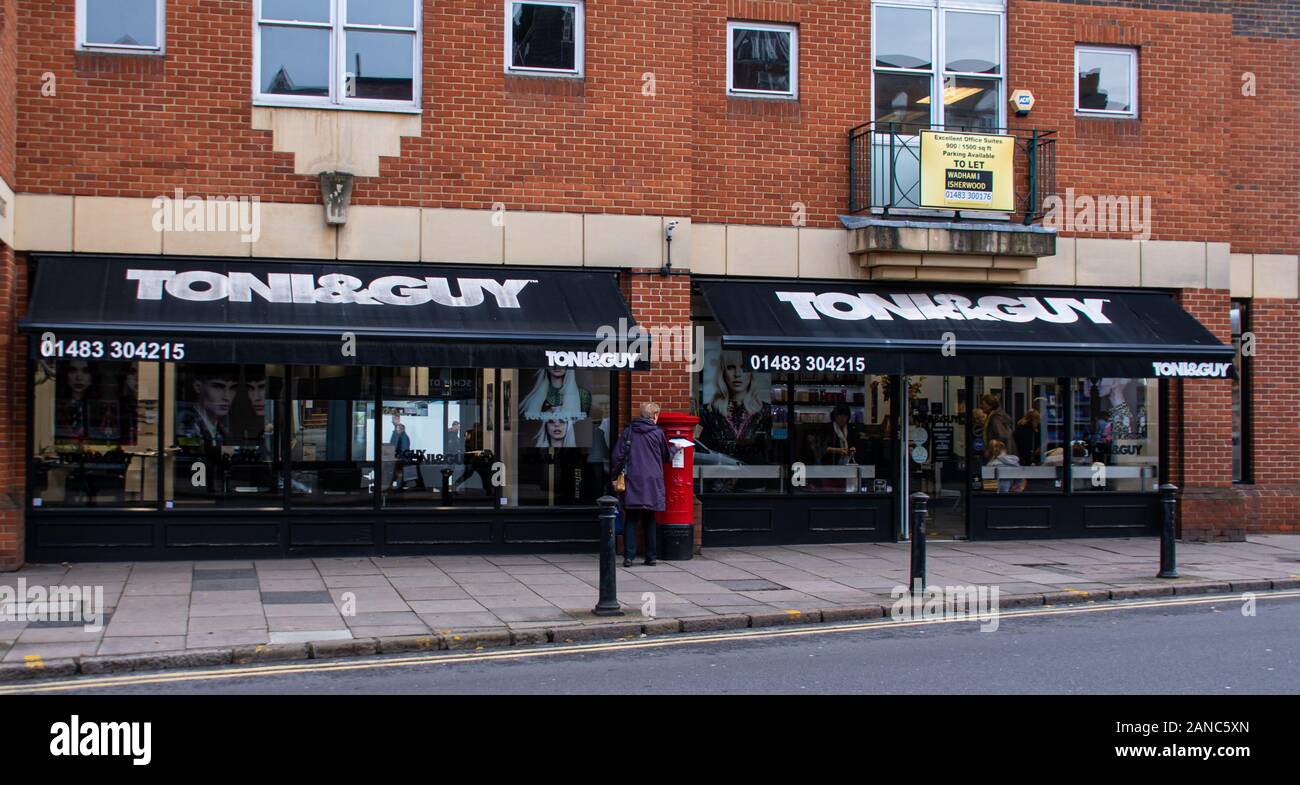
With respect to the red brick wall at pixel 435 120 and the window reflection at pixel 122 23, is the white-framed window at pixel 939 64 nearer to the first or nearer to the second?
the red brick wall at pixel 435 120

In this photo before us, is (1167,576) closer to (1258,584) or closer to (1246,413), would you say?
(1258,584)

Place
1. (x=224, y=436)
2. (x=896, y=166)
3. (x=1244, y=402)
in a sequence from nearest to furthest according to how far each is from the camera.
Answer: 1. (x=224, y=436)
2. (x=896, y=166)
3. (x=1244, y=402)

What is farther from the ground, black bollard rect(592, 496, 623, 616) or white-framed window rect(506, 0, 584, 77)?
white-framed window rect(506, 0, 584, 77)

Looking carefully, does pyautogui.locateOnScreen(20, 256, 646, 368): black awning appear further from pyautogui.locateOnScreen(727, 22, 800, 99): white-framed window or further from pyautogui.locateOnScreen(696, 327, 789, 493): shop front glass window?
pyautogui.locateOnScreen(727, 22, 800, 99): white-framed window

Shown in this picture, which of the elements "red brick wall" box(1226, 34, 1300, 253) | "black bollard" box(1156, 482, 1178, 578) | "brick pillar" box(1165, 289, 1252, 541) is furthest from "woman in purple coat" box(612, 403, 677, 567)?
"red brick wall" box(1226, 34, 1300, 253)

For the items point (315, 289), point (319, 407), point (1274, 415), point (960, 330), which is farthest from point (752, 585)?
point (1274, 415)

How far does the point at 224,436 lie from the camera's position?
13.6 meters

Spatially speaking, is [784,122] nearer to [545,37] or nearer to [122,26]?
[545,37]

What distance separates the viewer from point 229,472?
1362cm

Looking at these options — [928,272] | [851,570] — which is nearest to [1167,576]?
[851,570]

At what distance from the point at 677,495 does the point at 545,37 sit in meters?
5.58

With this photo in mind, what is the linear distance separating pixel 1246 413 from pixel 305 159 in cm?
1313

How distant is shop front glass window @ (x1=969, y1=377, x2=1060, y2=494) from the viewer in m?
16.2

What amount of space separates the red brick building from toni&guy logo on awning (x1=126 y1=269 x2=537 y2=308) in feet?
0.17
